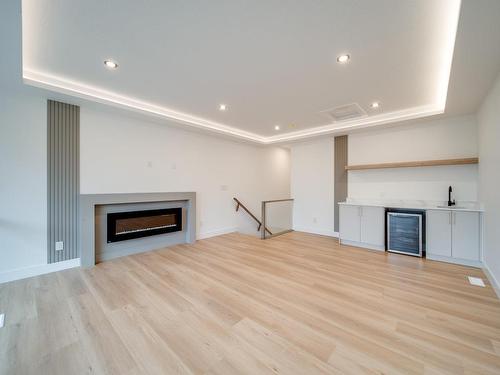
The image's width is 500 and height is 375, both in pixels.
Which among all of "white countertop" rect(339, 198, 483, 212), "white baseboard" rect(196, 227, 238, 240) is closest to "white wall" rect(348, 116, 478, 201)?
"white countertop" rect(339, 198, 483, 212)

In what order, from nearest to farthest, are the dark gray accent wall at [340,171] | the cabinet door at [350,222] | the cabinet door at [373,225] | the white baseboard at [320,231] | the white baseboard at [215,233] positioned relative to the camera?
1. the cabinet door at [373,225]
2. the cabinet door at [350,222]
3. the white baseboard at [215,233]
4. the dark gray accent wall at [340,171]
5. the white baseboard at [320,231]

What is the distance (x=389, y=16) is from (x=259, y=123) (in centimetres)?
311

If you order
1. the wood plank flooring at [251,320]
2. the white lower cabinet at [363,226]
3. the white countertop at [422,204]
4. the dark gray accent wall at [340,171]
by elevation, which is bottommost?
the wood plank flooring at [251,320]

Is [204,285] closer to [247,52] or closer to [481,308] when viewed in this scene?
[247,52]

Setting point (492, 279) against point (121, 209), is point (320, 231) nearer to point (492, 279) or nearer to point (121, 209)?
point (492, 279)

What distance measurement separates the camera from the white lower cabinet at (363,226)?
412cm

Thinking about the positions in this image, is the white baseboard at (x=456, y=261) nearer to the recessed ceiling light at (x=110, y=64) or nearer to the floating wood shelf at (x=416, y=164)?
the floating wood shelf at (x=416, y=164)

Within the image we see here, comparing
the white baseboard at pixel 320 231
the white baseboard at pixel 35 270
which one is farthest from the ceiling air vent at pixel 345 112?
the white baseboard at pixel 35 270

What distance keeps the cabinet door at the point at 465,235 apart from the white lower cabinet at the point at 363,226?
1.00 meters

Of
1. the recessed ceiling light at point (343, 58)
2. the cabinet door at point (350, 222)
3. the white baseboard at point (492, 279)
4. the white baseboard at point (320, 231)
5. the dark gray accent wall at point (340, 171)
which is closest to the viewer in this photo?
the recessed ceiling light at point (343, 58)

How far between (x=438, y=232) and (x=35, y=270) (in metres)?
6.22

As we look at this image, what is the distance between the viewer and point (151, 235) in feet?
13.4

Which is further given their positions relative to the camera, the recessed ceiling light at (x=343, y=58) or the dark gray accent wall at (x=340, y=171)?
the dark gray accent wall at (x=340, y=171)

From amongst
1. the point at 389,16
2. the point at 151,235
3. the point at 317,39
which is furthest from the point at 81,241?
the point at 389,16
